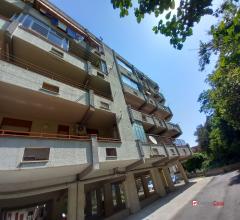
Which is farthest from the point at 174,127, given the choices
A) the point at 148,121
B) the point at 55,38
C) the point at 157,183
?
the point at 55,38

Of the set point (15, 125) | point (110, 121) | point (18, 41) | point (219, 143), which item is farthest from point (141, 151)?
point (219, 143)

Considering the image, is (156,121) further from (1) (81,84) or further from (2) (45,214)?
(2) (45,214)

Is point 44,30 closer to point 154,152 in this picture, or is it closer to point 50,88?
point 50,88

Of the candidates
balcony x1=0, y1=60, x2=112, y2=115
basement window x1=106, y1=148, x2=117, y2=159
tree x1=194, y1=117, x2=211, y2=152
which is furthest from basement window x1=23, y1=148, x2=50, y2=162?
tree x1=194, y1=117, x2=211, y2=152

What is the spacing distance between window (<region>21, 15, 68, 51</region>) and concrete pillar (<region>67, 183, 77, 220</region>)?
10556mm

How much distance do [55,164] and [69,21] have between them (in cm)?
1440

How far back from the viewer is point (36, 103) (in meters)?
9.77

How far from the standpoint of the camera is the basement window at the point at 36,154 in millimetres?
6919

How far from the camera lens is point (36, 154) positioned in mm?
7363

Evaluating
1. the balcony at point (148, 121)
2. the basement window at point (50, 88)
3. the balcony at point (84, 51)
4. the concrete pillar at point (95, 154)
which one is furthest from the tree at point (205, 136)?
the basement window at point (50, 88)

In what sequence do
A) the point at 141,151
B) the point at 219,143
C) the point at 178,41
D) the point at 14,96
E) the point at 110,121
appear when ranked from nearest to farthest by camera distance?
the point at 178,41
the point at 14,96
the point at 141,151
the point at 110,121
the point at 219,143

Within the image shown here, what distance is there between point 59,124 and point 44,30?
7.35m

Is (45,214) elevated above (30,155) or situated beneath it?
situated beneath

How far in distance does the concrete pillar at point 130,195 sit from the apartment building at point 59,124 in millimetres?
77
